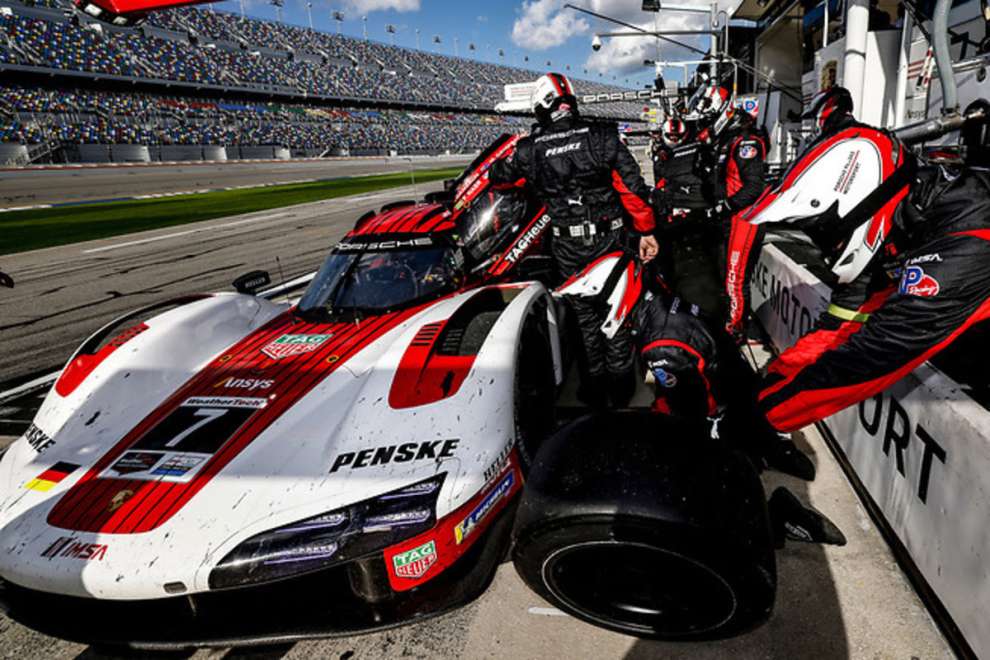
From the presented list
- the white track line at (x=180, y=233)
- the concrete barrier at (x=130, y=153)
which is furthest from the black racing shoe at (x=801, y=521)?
the concrete barrier at (x=130, y=153)

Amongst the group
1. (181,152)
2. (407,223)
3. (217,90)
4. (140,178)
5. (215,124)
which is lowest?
(407,223)

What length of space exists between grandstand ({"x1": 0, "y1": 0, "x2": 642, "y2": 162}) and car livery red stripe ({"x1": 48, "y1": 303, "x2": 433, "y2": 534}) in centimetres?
3799

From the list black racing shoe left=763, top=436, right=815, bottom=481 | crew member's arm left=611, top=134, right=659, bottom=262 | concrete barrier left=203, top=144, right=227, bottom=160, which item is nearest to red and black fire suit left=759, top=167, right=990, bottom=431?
black racing shoe left=763, top=436, right=815, bottom=481

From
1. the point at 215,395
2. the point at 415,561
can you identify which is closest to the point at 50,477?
the point at 215,395

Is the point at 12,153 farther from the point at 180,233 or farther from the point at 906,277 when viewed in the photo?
the point at 906,277

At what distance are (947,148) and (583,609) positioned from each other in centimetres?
347

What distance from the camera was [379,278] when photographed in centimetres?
335

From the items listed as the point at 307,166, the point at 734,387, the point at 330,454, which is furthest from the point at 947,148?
the point at 307,166

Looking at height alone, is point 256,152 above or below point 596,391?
above

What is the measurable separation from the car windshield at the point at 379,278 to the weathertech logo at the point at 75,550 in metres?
1.62

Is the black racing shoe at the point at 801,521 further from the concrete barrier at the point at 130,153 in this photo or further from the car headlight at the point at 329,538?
the concrete barrier at the point at 130,153

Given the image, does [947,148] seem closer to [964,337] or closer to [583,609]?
[964,337]

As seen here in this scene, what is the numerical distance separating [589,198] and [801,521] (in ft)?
7.28

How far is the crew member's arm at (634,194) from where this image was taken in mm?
3566
